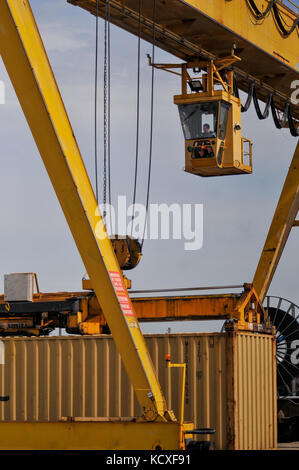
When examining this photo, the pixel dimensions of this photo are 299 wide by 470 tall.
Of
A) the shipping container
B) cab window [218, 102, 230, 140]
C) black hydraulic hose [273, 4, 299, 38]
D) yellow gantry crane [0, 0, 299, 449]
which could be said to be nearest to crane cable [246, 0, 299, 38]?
black hydraulic hose [273, 4, 299, 38]

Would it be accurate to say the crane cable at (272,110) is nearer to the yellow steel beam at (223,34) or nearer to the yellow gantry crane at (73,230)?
the yellow steel beam at (223,34)

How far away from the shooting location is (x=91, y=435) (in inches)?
543

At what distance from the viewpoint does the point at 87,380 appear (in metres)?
18.3

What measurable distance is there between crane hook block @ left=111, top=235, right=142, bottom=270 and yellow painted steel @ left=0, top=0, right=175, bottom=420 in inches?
242

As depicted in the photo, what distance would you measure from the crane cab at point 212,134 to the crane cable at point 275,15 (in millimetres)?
2391

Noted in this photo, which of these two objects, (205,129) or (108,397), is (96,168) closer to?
(108,397)

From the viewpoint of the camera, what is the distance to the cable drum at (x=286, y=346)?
84.6 ft


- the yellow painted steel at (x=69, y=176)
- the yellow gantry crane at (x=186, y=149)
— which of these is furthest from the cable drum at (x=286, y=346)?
the yellow painted steel at (x=69, y=176)

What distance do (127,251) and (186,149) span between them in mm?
6677

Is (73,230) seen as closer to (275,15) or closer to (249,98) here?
(249,98)

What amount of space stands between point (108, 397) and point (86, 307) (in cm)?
262

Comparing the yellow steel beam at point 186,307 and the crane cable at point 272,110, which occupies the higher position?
the crane cable at point 272,110

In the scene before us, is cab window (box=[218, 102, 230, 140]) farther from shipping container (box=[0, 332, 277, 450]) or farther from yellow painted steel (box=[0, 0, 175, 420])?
yellow painted steel (box=[0, 0, 175, 420])
